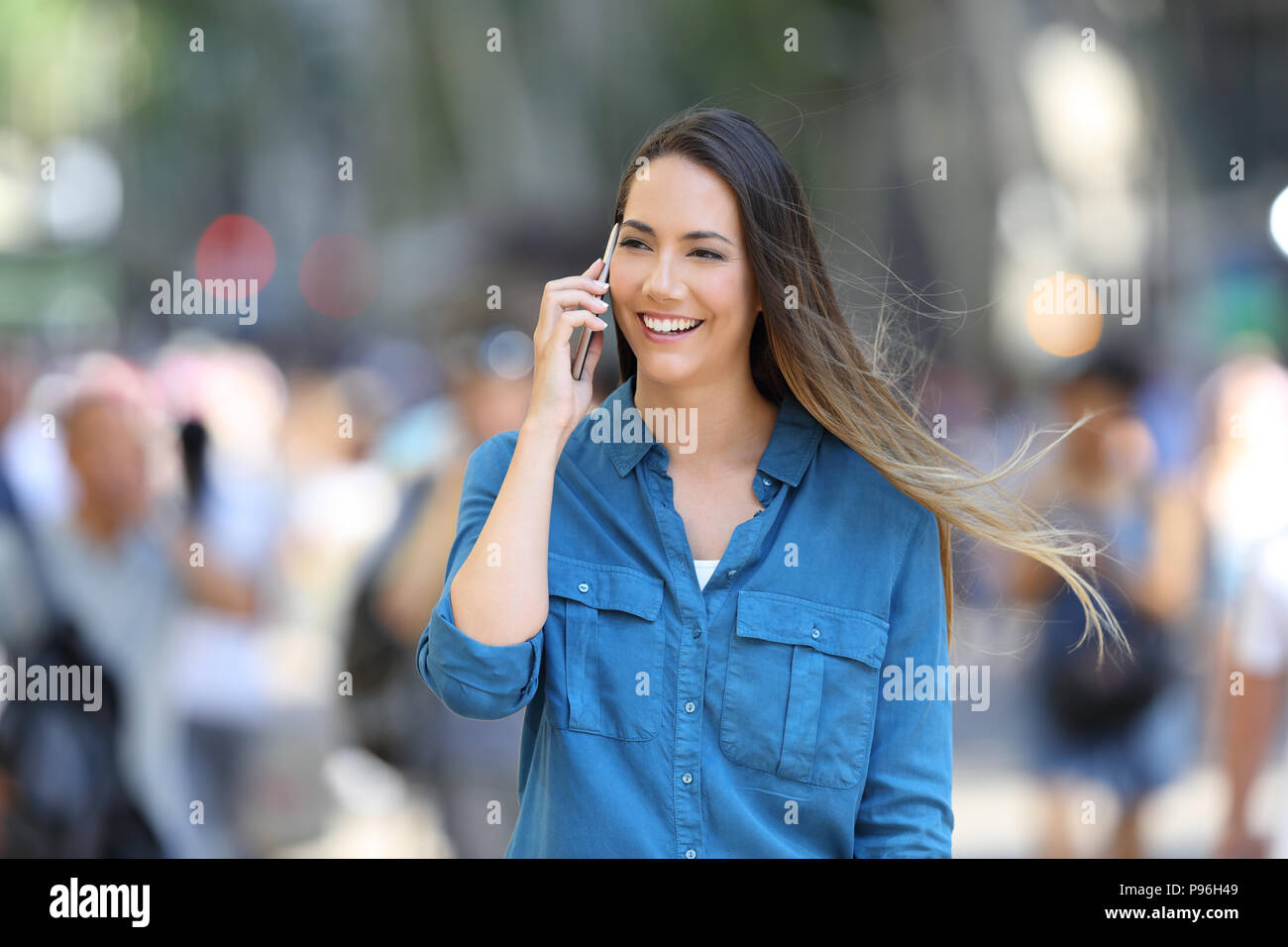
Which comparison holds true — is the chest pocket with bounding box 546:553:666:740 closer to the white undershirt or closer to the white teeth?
the white undershirt

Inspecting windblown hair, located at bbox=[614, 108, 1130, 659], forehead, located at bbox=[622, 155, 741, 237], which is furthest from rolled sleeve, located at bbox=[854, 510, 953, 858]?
forehead, located at bbox=[622, 155, 741, 237]

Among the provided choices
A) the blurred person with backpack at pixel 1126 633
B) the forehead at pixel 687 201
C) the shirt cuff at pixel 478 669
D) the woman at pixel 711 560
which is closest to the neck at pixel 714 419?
the woman at pixel 711 560

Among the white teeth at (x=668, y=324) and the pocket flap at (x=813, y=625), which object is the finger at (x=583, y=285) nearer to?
the white teeth at (x=668, y=324)

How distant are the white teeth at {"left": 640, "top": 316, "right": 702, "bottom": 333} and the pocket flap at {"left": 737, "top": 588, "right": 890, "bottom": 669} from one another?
1.26 ft

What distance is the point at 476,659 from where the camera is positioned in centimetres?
166

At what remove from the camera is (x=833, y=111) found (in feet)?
27.8

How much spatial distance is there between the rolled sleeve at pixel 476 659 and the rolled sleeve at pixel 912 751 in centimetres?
49

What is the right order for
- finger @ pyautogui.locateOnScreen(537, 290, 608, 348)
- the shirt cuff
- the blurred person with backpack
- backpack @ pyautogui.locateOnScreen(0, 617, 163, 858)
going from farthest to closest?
the blurred person with backpack, backpack @ pyautogui.locateOnScreen(0, 617, 163, 858), finger @ pyautogui.locateOnScreen(537, 290, 608, 348), the shirt cuff

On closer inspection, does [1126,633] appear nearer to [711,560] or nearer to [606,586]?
[711,560]

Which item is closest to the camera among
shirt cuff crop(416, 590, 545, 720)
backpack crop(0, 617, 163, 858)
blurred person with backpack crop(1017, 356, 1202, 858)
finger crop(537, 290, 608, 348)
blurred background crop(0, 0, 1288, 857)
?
shirt cuff crop(416, 590, 545, 720)

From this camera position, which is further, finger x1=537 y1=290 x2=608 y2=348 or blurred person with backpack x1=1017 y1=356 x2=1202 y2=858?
blurred person with backpack x1=1017 y1=356 x2=1202 y2=858

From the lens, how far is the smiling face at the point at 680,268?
177 centimetres

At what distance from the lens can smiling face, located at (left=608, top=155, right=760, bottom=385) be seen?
1.77 m
